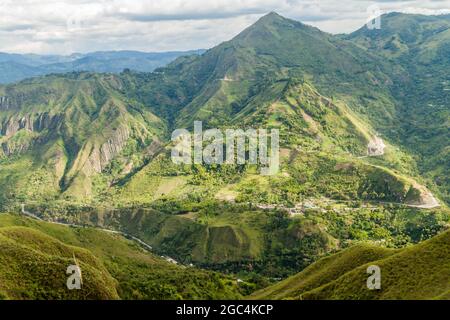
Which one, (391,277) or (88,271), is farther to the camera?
(88,271)

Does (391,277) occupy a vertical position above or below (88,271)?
above

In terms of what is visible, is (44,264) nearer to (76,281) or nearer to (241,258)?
(76,281)

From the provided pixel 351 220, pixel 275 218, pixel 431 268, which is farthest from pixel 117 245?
pixel 431 268

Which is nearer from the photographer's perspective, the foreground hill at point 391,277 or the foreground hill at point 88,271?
the foreground hill at point 391,277

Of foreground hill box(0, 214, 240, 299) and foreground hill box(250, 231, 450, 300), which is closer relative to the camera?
foreground hill box(250, 231, 450, 300)
